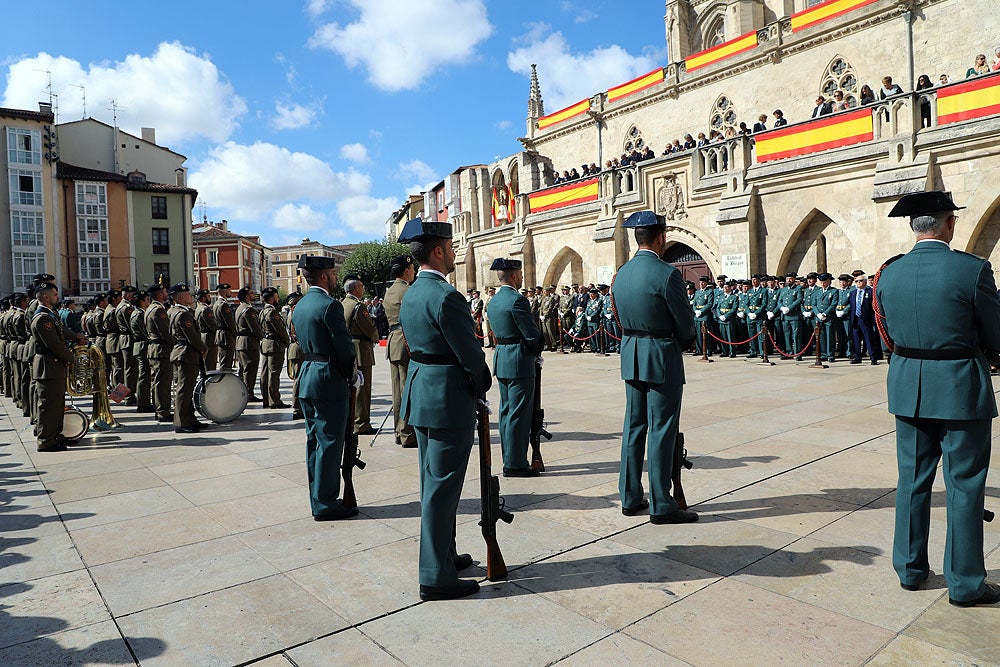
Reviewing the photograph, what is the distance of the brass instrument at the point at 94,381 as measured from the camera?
952 cm

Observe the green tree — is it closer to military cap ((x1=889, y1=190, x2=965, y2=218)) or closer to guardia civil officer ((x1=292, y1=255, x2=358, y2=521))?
guardia civil officer ((x1=292, y1=255, x2=358, y2=521))

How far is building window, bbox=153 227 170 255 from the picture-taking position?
160ft

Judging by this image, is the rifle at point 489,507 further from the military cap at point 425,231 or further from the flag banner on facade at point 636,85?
the flag banner on facade at point 636,85

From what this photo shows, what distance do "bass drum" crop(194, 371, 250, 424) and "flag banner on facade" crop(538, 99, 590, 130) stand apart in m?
29.7

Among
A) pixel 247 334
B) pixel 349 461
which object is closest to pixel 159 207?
pixel 247 334

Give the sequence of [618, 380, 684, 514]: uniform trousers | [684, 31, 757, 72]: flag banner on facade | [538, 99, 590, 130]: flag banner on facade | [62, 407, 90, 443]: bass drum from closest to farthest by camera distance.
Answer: [618, 380, 684, 514]: uniform trousers → [62, 407, 90, 443]: bass drum → [684, 31, 757, 72]: flag banner on facade → [538, 99, 590, 130]: flag banner on facade

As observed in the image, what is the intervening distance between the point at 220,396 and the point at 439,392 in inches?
259

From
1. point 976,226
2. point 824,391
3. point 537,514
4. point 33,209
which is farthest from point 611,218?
point 33,209

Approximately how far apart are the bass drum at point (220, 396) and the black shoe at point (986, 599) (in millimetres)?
8308

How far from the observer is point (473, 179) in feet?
107

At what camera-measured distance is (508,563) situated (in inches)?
163

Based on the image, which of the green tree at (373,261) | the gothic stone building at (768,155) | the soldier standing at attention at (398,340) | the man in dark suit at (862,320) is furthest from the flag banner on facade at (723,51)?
the green tree at (373,261)

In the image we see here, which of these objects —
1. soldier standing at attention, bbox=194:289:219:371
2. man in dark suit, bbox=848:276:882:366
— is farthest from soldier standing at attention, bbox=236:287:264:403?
man in dark suit, bbox=848:276:882:366

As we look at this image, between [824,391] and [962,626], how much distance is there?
7.77 meters
